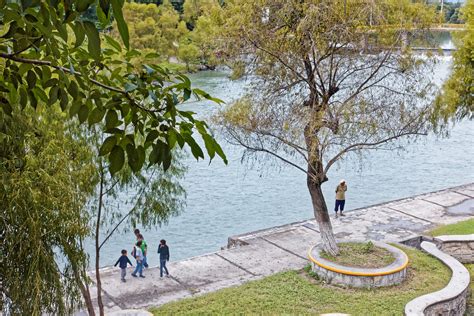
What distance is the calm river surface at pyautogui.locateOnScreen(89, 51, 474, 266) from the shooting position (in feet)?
48.8

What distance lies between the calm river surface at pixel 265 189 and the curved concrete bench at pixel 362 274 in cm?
351

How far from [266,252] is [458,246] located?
3.51 meters

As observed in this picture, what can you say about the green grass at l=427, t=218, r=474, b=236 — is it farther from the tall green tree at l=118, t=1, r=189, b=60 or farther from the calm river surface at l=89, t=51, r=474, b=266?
the tall green tree at l=118, t=1, r=189, b=60

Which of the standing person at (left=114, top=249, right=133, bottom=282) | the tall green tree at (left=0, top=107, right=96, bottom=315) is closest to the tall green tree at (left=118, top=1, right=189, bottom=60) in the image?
the standing person at (left=114, top=249, right=133, bottom=282)

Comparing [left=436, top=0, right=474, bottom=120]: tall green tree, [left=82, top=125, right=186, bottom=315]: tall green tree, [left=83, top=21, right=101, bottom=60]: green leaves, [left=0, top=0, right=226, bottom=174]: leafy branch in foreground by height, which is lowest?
[left=82, top=125, right=186, bottom=315]: tall green tree

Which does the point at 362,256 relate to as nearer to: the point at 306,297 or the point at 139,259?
the point at 306,297

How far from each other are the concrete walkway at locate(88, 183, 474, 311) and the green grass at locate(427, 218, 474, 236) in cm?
29

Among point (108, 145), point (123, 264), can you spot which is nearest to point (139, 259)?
point (123, 264)

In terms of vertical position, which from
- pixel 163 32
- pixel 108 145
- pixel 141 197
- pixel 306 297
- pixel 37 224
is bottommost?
pixel 306 297

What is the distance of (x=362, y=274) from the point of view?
9.74m

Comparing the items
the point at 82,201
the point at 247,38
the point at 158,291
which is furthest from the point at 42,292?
the point at 247,38

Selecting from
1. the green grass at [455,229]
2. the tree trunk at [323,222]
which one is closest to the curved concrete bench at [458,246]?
the green grass at [455,229]

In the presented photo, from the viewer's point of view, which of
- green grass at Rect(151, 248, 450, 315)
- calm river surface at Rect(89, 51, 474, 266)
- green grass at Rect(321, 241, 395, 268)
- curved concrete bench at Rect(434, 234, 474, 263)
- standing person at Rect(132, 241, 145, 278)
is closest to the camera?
green grass at Rect(151, 248, 450, 315)

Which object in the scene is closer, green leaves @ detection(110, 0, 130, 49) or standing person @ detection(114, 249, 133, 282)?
green leaves @ detection(110, 0, 130, 49)
